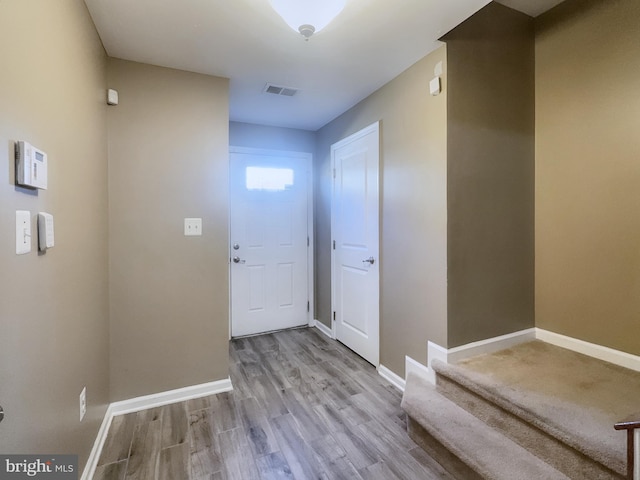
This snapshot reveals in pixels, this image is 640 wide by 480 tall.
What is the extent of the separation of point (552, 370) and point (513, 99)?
186cm

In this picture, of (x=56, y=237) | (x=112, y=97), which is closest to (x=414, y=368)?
(x=56, y=237)

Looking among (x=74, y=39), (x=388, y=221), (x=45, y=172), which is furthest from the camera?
(x=388, y=221)

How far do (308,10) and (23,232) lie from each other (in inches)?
54.5

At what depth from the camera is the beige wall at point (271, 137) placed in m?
3.39

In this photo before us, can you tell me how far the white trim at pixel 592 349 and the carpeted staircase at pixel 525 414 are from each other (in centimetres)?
6

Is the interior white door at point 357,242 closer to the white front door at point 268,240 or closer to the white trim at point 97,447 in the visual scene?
the white front door at point 268,240

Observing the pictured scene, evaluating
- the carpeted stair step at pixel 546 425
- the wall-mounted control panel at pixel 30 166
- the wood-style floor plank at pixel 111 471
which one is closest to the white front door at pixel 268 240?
the wood-style floor plank at pixel 111 471

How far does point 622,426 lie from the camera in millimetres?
948

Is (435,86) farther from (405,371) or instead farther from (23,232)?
(23,232)

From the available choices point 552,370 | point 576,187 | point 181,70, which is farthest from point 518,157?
point 181,70

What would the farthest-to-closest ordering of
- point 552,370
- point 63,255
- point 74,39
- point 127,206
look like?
point 127,206
point 552,370
point 74,39
point 63,255

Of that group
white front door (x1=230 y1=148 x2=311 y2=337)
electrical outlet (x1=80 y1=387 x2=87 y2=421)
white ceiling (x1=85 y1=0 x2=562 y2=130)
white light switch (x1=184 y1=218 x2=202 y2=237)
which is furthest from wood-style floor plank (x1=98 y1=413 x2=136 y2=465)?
white ceiling (x1=85 y1=0 x2=562 y2=130)

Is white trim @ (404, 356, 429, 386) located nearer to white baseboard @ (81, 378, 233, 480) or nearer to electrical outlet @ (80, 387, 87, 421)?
white baseboard @ (81, 378, 233, 480)

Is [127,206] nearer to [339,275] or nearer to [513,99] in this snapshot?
[339,275]
